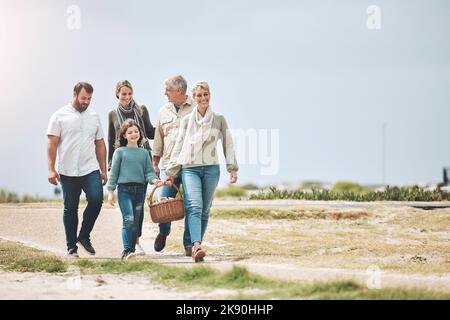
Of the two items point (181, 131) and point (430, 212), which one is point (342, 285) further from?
point (430, 212)

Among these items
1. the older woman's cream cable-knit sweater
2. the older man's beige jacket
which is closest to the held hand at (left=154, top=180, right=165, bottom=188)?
the older woman's cream cable-knit sweater

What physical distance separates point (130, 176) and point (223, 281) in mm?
2826

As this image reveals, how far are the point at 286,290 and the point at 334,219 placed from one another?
404 inches

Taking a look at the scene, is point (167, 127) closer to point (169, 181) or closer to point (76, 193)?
point (169, 181)

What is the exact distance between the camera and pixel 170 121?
39.3 ft

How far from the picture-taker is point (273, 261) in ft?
39.0

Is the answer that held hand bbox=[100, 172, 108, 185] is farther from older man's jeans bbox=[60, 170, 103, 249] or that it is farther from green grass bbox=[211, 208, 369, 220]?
green grass bbox=[211, 208, 369, 220]

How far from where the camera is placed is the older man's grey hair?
1186 centimetres

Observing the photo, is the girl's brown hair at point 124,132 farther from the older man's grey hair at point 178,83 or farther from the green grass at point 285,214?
the green grass at point 285,214

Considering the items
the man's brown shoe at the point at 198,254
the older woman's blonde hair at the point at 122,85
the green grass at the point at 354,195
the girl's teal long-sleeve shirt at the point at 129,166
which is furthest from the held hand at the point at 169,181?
the green grass at the point at 354,195

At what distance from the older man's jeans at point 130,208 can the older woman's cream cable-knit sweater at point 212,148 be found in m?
0.58

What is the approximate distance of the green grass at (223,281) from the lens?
8625mm
